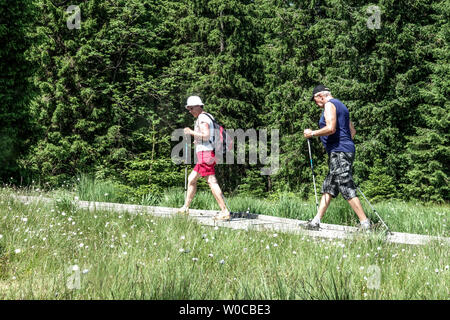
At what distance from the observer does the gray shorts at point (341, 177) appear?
586 centimetres

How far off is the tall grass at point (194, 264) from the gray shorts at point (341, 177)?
110 centimetres

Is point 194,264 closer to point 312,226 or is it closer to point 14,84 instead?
point 312,226

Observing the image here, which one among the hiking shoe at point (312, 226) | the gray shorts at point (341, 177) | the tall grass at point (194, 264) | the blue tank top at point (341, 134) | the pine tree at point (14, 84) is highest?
the pine tree at point (14, 84)

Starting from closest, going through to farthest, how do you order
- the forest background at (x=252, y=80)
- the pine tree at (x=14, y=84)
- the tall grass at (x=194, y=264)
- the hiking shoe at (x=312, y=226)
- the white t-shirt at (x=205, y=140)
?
the tall grass at (x=194, y=264) < the hiking shoe at (x=312, y=226) < the white t-shirt at (x=205, y=140) < the pine tree at (x=14, y=84) < the forest background at (x=252, y=80)

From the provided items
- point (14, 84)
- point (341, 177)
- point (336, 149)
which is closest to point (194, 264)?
point (341, 177)

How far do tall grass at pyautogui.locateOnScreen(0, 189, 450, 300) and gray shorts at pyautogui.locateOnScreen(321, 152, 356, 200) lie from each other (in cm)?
110

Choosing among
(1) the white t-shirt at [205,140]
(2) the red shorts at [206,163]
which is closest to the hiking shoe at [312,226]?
(2) the red shorts at [206,163]

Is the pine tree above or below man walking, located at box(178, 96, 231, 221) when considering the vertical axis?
above

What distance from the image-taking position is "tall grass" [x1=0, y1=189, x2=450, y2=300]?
320 cm

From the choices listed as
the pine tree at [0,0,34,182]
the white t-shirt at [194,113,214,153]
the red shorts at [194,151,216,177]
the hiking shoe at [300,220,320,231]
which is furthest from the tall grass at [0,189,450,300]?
the pine tree at [0,0,34,182]

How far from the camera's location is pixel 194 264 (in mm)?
3848

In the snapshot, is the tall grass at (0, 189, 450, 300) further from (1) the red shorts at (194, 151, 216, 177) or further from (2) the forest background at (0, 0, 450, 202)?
(2) the forest background at (0, 0, 450, 202)

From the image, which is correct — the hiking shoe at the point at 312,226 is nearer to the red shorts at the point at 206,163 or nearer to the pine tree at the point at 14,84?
the red shorts at the point at 206,163
